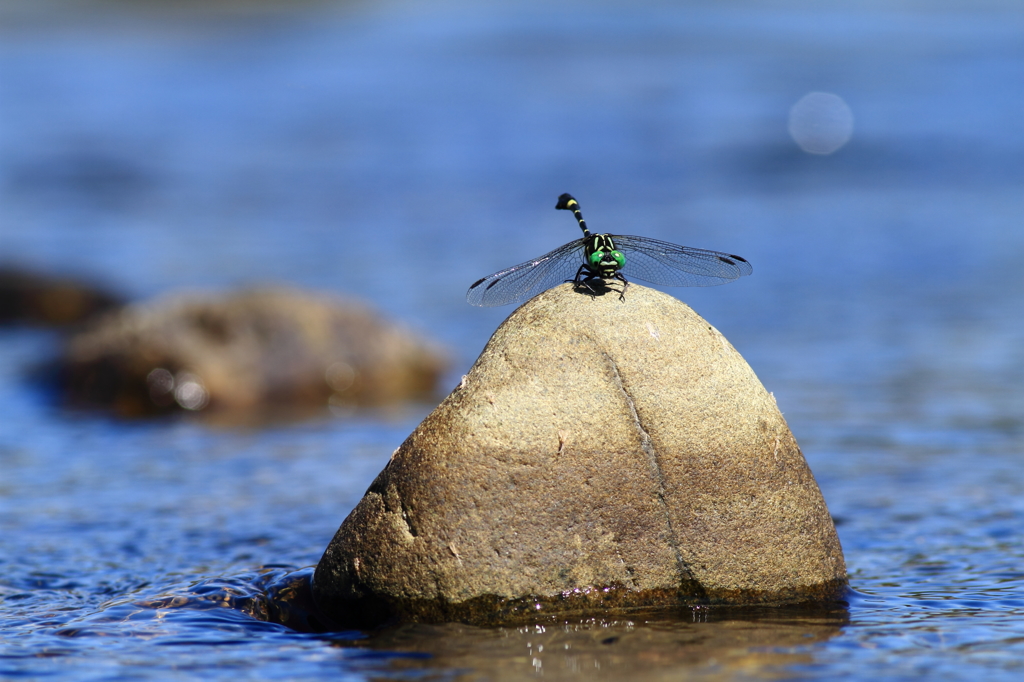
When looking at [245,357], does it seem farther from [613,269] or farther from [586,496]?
[586,496]

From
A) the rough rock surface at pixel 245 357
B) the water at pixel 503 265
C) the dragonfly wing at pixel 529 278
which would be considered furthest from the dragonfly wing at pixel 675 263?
the rough rock surface at pixel 245 357

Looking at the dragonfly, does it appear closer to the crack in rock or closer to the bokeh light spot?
the crack in rock

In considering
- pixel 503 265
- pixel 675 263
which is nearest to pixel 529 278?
pixel 675 263

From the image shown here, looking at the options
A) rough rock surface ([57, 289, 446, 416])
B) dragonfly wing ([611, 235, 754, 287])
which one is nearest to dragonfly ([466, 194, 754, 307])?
dragonfly wing ([611, 235, 754, 287])

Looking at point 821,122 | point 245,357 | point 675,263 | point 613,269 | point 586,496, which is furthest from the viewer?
point 821,122

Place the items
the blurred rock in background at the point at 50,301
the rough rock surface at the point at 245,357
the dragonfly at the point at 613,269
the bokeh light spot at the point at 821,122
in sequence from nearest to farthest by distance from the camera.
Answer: the dragonfly at the point at 613,269 → the rough rock surface at the point at 245,357 → the blurred rock in background at the point at 50,301 → the bokeh light spot at the point at 821,122

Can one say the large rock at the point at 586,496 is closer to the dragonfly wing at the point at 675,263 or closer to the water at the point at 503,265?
the water at the point at 503,265

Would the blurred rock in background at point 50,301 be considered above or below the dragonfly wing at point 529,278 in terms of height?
above
